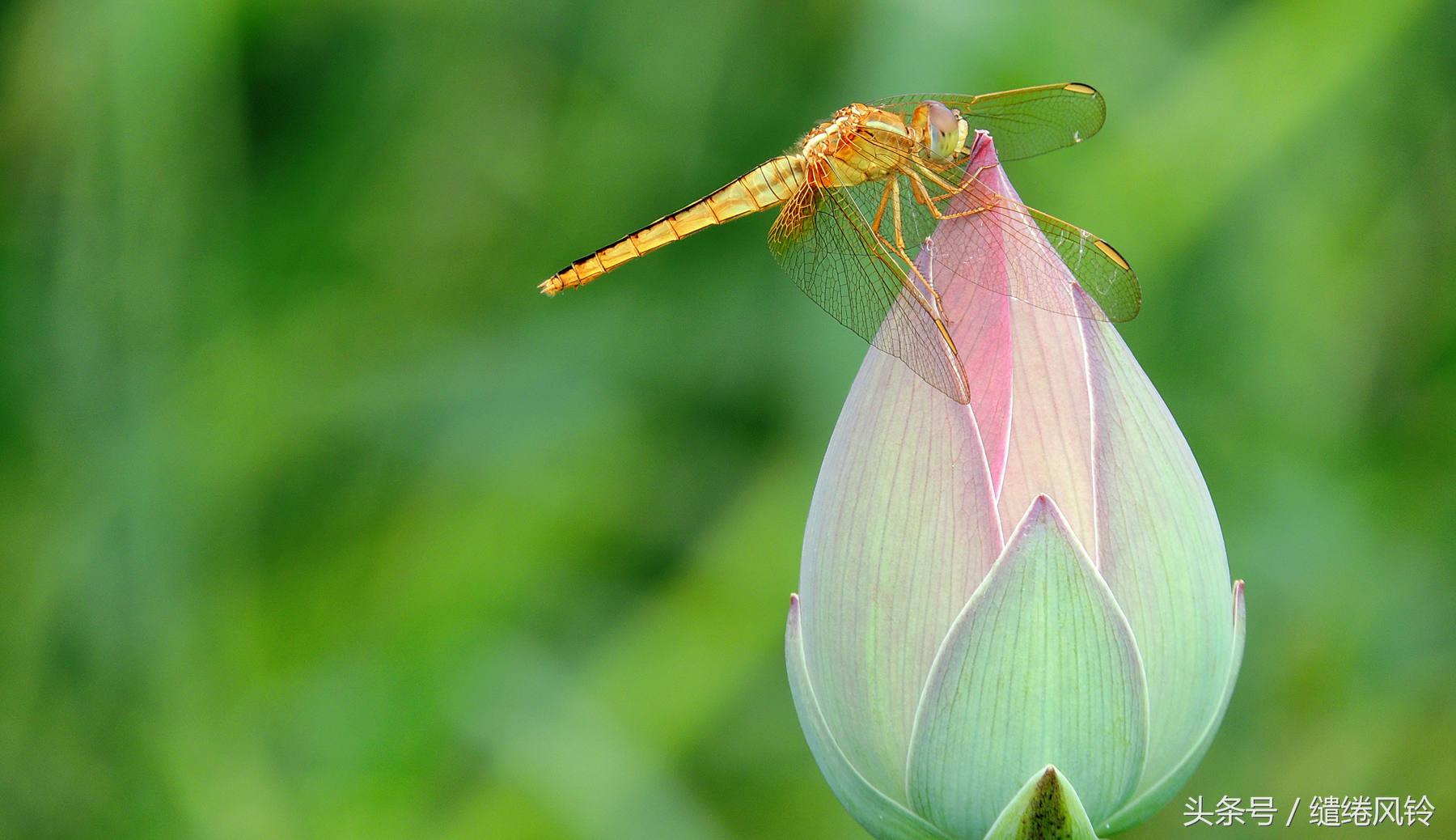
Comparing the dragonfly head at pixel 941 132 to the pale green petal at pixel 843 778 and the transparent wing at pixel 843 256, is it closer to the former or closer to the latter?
the transparent wing at pixel 843 256

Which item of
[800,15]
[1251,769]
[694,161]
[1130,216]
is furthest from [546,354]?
[1251,769]

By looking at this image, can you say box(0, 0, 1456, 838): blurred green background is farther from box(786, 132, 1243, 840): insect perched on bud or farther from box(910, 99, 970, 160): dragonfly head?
box(786, 132, 1243, 840): insect perched on bud

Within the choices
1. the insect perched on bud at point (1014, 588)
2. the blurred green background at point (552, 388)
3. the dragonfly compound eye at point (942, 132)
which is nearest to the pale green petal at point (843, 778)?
the insect perched on bud at point (1014, 588)

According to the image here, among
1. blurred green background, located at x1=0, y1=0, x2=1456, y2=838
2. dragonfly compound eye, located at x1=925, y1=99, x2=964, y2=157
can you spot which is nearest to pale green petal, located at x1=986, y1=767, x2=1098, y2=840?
dragonfly compound eye, located at x1=925, y1=99, x2=964, y2=157

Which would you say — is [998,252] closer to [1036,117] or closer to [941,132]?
[941,132]

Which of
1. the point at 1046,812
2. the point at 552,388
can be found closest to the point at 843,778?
the point at 1046,812

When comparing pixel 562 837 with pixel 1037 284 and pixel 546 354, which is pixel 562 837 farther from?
pixel 1037 284

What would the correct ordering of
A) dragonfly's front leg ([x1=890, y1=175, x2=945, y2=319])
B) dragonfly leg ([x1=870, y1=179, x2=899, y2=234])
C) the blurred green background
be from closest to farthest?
dragonfly's front leg ([x1=890, y1=175, x2=945, y2=319]) < dragonfly leg ([x1=870, y1=179, x2=899, y2=234]) < the blurred green background
